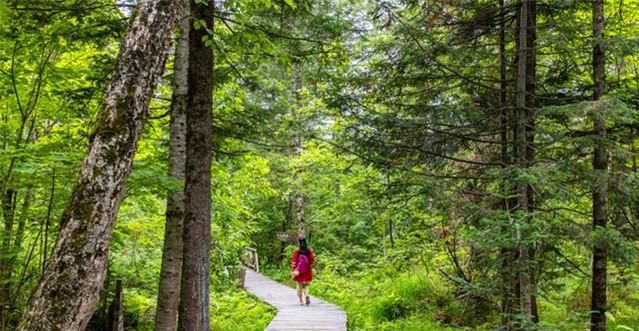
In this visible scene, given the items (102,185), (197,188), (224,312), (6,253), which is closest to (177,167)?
(197,188)

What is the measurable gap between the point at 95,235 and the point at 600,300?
6.84 metres

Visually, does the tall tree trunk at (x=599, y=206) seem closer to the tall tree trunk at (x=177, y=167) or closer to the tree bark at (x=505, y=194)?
the tree bark at (x=505, y=194)

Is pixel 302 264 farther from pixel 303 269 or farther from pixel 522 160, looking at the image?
pixel 522 160

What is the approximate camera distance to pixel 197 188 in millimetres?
5785

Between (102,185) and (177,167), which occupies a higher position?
(177,167)

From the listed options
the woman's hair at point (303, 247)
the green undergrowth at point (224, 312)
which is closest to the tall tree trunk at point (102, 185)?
the green undergrowth at point (224, 312)

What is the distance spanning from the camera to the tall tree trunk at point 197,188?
5.69 m

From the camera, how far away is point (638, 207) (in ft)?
20.9

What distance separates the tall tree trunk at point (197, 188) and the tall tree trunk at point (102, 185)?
9.46ft

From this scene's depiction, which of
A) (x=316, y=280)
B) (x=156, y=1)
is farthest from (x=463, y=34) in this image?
(x=316, y=280)

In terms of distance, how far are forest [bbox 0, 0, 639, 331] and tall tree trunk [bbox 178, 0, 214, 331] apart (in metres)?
0.02

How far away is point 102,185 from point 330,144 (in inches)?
220

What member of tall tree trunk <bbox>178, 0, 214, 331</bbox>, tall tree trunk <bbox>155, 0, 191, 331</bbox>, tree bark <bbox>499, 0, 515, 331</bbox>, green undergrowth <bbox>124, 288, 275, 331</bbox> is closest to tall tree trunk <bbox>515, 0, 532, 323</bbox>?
tree bark <bbox>499, 0, 515, 331</bbox>

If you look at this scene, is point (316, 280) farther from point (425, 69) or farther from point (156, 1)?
point (156, 1)
